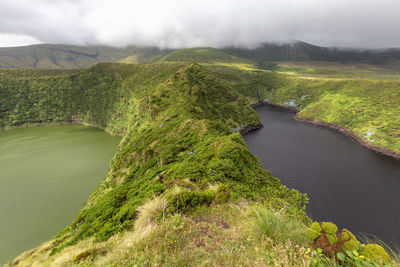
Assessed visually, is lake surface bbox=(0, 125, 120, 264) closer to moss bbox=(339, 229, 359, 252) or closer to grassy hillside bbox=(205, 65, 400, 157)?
moss bbox=(339, 229, 359, 252)

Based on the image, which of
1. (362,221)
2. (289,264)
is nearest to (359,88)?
(362,221)

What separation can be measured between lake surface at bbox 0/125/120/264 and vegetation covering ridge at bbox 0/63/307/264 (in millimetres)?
8700

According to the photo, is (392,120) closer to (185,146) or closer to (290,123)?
(290,123)

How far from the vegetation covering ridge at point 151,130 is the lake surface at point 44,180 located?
8700mm

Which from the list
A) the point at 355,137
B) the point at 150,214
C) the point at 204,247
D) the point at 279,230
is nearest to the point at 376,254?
the point at 279,230

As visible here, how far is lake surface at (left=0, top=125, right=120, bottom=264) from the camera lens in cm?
3293

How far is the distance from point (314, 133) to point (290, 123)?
16781 millimetres

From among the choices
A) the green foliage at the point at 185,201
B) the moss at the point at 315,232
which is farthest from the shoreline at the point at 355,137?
the moss at the point at 315,232

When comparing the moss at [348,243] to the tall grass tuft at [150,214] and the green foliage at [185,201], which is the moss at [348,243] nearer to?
the green foliage at [185,201]

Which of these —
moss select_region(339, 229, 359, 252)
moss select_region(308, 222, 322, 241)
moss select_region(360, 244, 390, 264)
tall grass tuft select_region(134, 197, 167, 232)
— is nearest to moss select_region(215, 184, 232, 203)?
tall grass tuft select_region(134, 197, 167, 232)

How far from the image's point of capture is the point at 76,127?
358 ft

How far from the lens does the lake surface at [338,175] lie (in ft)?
110

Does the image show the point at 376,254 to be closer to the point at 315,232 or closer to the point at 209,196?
the point at 315,232

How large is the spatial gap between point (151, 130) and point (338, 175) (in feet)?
175
